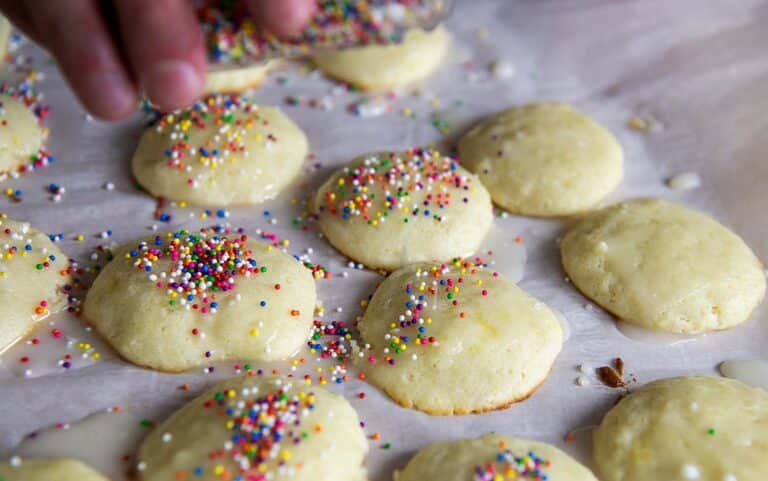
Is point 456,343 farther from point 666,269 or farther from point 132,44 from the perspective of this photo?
point 132,44

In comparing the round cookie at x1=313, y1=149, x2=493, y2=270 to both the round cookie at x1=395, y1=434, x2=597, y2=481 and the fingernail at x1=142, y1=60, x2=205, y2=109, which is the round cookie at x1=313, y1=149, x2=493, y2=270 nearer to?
the round cookie at x1=395, y1=434, x2=597, y2=481

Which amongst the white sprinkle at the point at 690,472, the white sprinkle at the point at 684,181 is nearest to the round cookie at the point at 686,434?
the white sprinkle at the point at 690,472

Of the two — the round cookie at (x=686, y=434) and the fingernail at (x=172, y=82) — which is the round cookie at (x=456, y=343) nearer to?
the round cookie at (x=686, y=434)

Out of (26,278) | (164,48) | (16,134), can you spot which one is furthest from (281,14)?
(16,134)

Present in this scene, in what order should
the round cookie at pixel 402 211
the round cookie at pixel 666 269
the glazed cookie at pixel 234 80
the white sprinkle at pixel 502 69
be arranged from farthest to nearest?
1. the white sprinkle at pixel 502 69
2. the glazed cookie at pixel 234 80
3. the round cookie at pixel 402 211
4. the round cookie at pixel 666 269

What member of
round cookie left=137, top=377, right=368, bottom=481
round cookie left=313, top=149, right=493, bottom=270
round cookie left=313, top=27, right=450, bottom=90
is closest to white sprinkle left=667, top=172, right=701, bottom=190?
round cookie left=313, top=149, right=493, bottom=270

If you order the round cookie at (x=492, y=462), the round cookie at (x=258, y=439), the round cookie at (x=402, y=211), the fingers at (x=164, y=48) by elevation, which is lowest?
the round cookie at (x=492, y=462)
